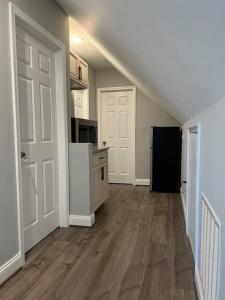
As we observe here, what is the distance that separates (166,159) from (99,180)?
1.66 meters

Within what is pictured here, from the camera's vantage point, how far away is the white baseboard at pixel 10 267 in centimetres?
168

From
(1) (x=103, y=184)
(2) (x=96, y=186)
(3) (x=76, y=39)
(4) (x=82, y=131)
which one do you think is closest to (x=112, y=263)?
(2) (x=96, y=186)

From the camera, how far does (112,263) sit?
1.95 metres

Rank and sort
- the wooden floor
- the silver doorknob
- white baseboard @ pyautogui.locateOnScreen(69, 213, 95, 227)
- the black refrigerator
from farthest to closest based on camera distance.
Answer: the black refrigerator, white baseboard @ pyautogui.locateOnScreen(69, 213, 95, 227), the silver doorknob, the wooden floor

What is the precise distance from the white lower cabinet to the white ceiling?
1648mm

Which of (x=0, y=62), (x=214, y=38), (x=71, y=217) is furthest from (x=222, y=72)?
(x=71, y=217)

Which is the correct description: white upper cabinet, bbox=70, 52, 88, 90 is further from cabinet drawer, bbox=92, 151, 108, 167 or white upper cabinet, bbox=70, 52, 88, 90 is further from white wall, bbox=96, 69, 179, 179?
white wall, bbox=96, 69, 179, 179

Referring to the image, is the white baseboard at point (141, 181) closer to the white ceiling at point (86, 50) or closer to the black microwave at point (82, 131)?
the black microwave at point (82, 131)

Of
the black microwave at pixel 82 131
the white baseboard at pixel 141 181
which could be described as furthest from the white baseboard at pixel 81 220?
the white baseboard at pixel 141 181

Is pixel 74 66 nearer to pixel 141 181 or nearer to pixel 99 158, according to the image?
pixel 99 158

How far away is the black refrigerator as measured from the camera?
4.24 meters

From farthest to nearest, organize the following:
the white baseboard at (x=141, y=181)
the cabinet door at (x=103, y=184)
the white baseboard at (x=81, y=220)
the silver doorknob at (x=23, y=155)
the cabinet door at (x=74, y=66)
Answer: the white baseboard at (x=141, y=181), the cabinet door at (x=103, y=184), the cabinet door at (x=74, y=66), the white baseboard at (x=81, y=220), the silver doorknob at (x=23, y=155)

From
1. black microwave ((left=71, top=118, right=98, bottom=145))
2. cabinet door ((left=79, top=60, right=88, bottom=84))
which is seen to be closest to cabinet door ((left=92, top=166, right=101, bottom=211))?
black microwave ((left=71, top=118, right=98, bottom=145))

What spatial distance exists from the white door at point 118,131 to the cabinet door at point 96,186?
194 cm
